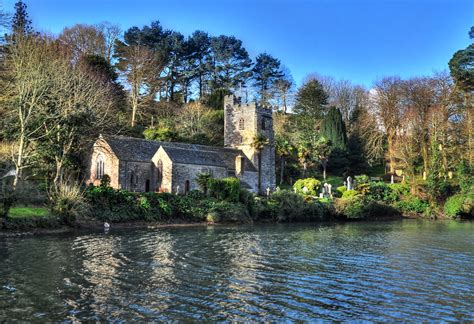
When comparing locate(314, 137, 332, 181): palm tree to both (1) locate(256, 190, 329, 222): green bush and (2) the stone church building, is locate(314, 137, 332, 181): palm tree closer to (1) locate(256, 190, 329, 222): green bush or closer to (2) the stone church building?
(2) the stone church building

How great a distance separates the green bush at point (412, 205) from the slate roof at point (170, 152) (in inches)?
730

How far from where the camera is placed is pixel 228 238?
86.7 ft

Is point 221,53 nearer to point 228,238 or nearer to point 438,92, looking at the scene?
point 438,92

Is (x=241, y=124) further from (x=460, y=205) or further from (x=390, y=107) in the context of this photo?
(x=460, y=205)

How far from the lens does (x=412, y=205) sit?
49.2 meters

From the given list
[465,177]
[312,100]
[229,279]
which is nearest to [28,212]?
[229,279]

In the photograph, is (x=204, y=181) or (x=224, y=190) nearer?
(x=224, y=190)

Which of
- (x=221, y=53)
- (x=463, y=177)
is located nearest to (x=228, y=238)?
(x=463, y=177)

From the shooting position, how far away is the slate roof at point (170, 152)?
43.7m

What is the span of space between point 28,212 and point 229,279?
17.4 metres

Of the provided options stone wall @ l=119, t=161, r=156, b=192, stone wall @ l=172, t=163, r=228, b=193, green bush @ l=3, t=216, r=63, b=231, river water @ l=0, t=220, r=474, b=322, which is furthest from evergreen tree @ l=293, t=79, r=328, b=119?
green bush @ l=3, t=216, r=63, b=231

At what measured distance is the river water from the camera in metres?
10.9

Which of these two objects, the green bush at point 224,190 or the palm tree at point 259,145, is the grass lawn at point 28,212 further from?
the palm tree at point 259,145

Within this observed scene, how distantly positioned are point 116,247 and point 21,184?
9996mm
